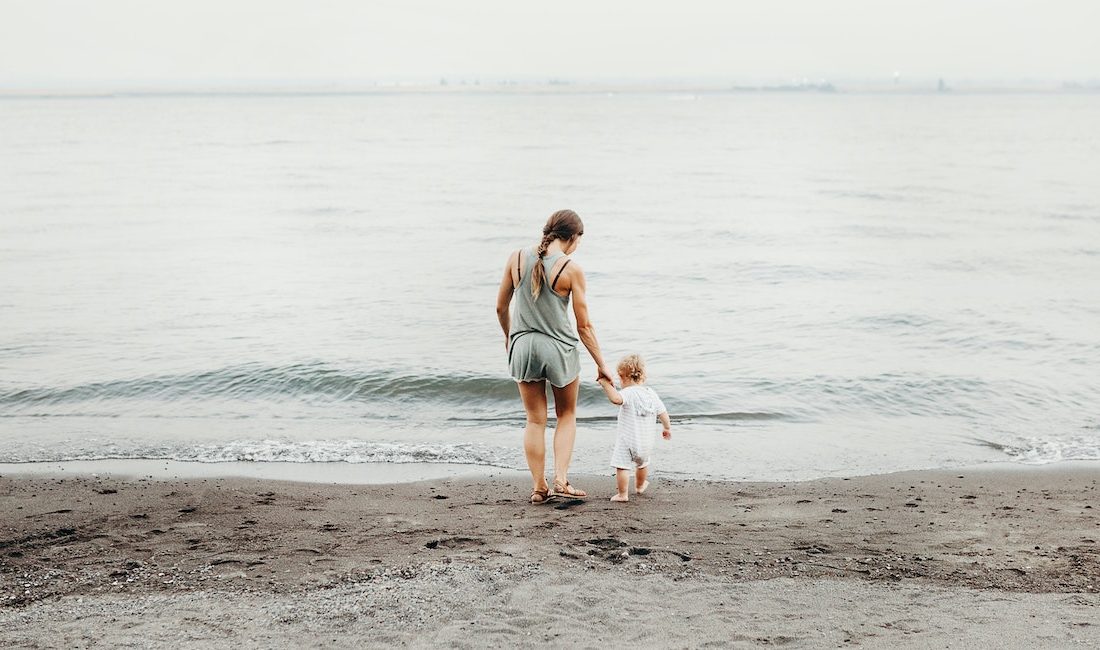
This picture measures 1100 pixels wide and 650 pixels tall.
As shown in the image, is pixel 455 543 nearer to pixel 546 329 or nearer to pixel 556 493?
pixel 556 493

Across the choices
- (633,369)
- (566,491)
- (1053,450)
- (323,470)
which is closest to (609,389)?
(633,369)

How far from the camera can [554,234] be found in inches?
230

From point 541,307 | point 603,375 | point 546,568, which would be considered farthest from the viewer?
point 603,375

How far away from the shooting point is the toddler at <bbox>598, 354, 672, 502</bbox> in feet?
21.0

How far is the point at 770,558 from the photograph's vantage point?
519cm

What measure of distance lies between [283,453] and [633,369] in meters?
3.32

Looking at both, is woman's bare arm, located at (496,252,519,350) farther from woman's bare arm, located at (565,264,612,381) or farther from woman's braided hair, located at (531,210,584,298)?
woman's bare arm, located at (565,264,612,381)

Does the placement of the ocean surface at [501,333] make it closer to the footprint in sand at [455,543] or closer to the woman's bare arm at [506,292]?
the woman's bare arm at [506,292]

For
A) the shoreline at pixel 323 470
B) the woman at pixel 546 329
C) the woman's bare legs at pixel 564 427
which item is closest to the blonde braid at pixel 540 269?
the woman at pixel 546 329

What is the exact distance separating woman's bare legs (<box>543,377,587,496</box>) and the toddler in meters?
0.24

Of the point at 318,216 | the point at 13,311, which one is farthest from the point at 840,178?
the point at 13,311

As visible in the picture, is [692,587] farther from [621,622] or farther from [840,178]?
[840,178]

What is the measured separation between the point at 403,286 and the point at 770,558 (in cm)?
1292

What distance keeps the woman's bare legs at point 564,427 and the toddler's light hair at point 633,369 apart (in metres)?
0.33
